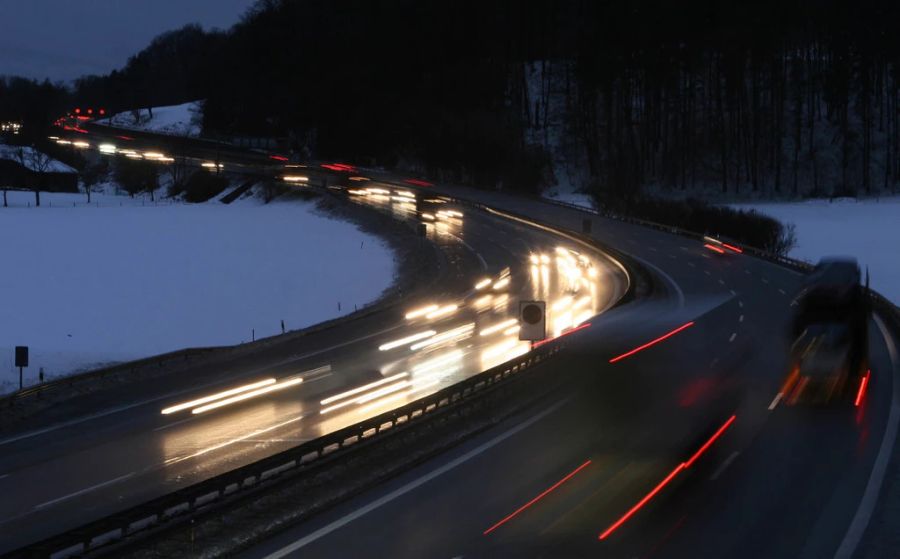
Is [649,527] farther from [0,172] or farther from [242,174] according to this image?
[0,172]

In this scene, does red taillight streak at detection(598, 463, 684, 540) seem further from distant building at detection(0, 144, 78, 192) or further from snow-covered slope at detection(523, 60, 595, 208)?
distant building at detection(0, 144, 78, 192)

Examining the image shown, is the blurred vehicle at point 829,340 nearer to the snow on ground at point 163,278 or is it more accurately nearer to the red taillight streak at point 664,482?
the red taillight streak at point 664,482

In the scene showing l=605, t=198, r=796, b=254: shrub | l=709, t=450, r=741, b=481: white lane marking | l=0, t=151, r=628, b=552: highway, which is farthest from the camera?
l=605, t=198, r=796, b=254: shrub

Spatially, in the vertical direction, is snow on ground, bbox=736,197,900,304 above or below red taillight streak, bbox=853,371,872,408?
above

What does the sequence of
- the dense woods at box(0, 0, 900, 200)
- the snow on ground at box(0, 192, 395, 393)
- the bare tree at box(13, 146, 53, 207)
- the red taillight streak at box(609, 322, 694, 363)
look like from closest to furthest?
the red taillight streak at box(609, 322, 694, 363)
the snow on ground at box(0, 192, 395, 393)
the dense woods at box(0, 0, 900, 200)
the bare tree at box(13, 146, 53, 207)

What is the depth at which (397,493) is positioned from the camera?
59.5 feet

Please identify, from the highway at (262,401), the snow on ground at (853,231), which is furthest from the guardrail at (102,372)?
the snow on ground at (853,231)

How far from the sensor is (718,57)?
120000mm

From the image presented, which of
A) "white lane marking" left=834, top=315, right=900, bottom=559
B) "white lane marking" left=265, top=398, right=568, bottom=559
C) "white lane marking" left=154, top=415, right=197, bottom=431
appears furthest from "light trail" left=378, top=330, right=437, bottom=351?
"white lane marking" left=834, top=315, right=900, bottom=559

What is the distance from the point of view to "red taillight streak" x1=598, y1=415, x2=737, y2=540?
15.3 m

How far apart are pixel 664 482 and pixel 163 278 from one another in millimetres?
47264

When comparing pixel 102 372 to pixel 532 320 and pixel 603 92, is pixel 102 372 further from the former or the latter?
pixel 603 92

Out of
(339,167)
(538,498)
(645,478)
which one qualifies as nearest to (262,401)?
(538,498)

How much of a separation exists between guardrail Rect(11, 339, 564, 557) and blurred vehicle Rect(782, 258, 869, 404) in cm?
785
